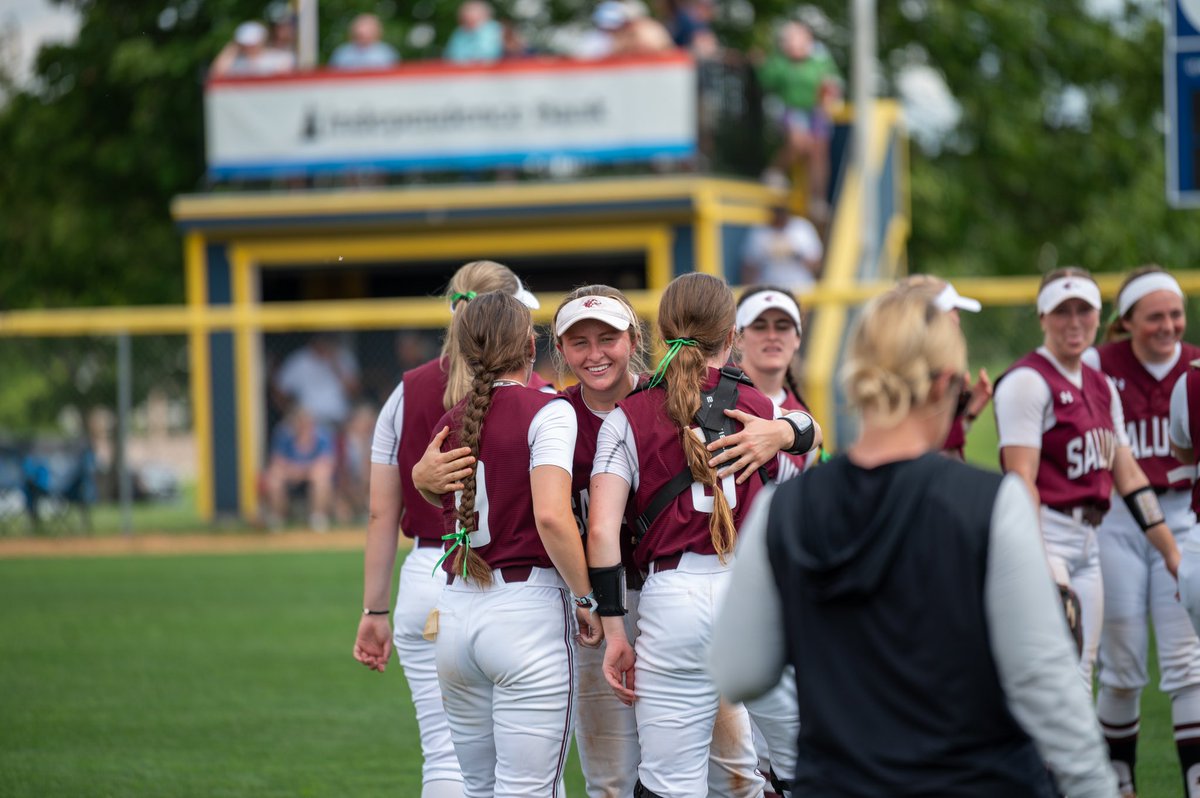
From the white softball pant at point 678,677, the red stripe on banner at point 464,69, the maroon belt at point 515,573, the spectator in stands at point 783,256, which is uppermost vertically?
the red stripe on banner at point 464,69

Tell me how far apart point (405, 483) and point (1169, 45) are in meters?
5.93

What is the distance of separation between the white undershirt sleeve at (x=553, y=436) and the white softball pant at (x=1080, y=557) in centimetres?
234

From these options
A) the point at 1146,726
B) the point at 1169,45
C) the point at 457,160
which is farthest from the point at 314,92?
the point at 1146,726

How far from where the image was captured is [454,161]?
1769cm

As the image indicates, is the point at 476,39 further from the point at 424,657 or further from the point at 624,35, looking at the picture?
the point at 424,657

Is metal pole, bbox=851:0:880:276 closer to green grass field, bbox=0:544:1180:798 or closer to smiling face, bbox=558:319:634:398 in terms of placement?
green grass field, bbox=0:544:1180:798

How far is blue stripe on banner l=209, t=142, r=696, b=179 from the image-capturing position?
56.0ft

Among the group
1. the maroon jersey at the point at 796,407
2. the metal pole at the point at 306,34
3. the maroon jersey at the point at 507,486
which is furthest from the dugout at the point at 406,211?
the maroon jersey at the point at 507,486

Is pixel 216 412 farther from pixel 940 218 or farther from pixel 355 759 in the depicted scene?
pixel 940 218

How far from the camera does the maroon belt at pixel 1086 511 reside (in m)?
5.90

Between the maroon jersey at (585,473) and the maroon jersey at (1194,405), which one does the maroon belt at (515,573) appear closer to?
the maroon jersey at (585,473)

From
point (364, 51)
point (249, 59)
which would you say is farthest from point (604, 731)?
point (249, 59)

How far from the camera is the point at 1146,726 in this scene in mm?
7633

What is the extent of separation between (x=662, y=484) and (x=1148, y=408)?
116 inches
